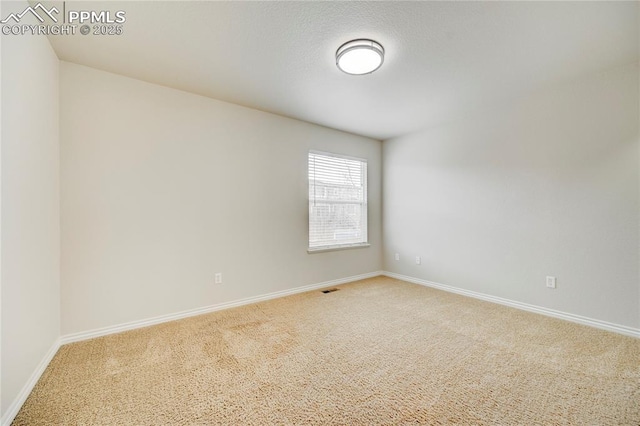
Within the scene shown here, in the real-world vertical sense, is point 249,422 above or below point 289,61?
below

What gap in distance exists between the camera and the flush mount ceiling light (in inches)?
82.5

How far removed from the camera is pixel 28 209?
1.75 m

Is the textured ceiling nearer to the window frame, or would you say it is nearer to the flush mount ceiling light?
the flush mount ceiling light

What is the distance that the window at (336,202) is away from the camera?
403 centimetres

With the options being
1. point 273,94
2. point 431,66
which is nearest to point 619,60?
point 431,66

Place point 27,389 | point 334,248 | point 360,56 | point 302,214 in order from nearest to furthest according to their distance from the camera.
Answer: point 27,389
point 360,56
point 302,214
point 334,248

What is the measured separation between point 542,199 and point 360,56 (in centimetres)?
259

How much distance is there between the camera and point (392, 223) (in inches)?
185

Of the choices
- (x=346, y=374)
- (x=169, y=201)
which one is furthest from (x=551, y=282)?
(x=169, y=201)

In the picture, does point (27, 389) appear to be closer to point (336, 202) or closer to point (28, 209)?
point (28, 209)

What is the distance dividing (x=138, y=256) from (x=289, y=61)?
237 centimetres

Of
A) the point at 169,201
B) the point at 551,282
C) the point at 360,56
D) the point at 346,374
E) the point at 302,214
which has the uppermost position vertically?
the point at 360,56

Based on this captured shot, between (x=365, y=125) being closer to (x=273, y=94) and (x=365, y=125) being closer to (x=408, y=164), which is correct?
(x=408, y=164)

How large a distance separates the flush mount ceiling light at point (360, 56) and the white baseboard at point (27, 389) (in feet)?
10.2
